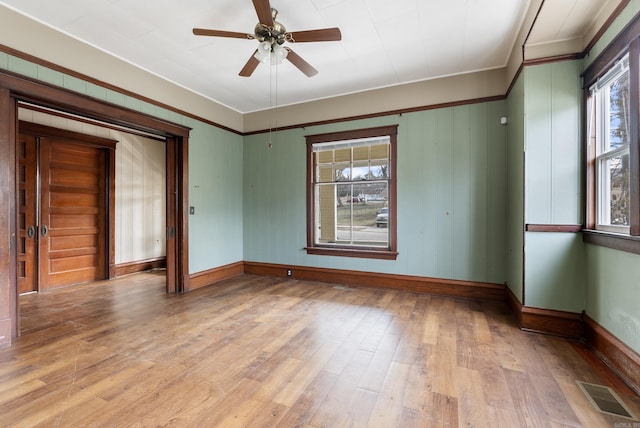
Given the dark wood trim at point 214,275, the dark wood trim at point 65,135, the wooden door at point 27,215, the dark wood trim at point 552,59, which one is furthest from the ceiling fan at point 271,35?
the wooden door at point 27,215

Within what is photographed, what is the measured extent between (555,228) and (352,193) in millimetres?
2648

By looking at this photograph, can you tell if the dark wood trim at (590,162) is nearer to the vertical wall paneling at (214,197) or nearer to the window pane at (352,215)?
the window pane at (352,215)

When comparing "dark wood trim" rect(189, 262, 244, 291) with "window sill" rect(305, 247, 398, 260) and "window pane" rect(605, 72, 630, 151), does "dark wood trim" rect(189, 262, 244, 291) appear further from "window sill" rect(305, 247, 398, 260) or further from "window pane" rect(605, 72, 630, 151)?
"window pane" rect(605, 72, 630, 151)

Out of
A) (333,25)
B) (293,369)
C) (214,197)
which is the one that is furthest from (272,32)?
(214,197)

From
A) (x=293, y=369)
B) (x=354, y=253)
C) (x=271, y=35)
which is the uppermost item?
(x=271, y=35)

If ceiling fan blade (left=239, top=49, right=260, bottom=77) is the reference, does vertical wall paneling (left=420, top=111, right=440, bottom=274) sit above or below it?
below

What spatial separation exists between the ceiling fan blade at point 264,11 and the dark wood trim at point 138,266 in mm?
5059

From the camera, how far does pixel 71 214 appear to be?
4789 mm

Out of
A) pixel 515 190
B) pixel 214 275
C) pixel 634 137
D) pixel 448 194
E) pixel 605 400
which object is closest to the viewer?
pixel 605 400

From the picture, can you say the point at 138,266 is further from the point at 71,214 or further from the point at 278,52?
the point at 278,52

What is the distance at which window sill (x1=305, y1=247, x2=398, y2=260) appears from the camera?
4.34m

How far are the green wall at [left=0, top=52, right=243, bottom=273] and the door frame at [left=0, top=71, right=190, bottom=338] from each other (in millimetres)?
134

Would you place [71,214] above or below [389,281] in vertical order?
above

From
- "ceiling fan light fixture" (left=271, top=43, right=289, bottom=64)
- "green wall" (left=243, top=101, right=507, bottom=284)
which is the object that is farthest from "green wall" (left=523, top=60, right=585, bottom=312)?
"ceiling fan light fixture" (left=271, top=43, right=289, bottom=64)
